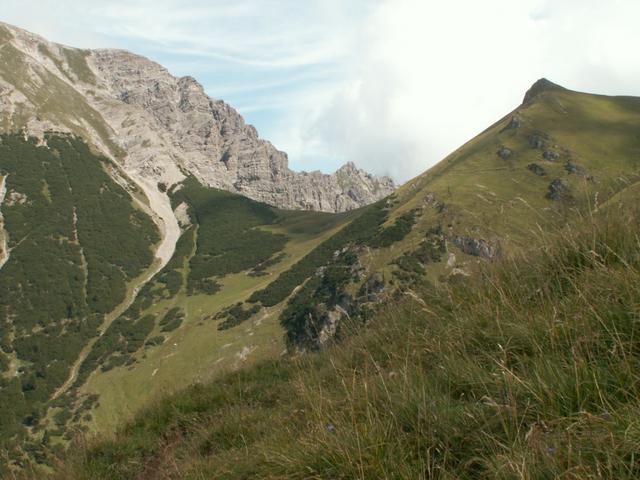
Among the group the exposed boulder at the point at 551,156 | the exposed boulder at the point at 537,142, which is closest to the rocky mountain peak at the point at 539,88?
the exposed boulder at the point at 537,142

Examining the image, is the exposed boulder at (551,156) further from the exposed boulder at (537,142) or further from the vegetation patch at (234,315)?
the vegetation patch at (234,315)

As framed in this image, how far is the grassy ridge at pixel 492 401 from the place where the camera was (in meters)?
2.65

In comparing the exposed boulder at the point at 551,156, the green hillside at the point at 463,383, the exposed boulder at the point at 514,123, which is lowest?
the green hillside at the point at 463,383

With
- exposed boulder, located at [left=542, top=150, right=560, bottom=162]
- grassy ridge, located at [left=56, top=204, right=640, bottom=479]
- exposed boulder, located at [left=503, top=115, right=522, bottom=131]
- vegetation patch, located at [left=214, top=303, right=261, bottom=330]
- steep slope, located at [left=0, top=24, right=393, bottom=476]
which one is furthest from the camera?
exposed boulder, located at [left=503, top=115, right=522, bottom=131]

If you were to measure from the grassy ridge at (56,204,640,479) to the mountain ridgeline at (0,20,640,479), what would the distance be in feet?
0.08

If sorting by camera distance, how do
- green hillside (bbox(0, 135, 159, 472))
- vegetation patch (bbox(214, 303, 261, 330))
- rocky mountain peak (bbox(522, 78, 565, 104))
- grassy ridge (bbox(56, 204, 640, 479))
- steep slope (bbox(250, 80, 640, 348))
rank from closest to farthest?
grassy ridge (bbox(56, 204, 640, 479)) → steep slope (bbox(250, 80, 640, 348)) → green hillside (bbox(0, 135, 159, 472)) → vegetation patch (bbox(214, 303, 261, 330)) → rocky mountain peak (bbox(522, 78, 565, 104))

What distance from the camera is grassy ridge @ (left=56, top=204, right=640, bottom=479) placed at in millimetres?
2652

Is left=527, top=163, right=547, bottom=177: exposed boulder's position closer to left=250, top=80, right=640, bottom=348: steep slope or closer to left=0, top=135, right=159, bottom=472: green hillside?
left=250, top=80, right=640, bottom=348: steep slope

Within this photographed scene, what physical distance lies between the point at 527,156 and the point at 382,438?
507 ft

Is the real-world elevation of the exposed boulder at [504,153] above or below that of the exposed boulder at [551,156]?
above

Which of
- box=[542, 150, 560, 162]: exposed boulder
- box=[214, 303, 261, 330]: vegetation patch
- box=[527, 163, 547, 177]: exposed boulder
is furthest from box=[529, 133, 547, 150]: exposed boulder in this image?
box=[214, 303, 261, 330]: vegetation patch

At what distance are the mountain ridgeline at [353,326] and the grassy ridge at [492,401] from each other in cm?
3

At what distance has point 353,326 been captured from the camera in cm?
739

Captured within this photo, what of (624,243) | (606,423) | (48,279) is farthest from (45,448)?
(48,279)
